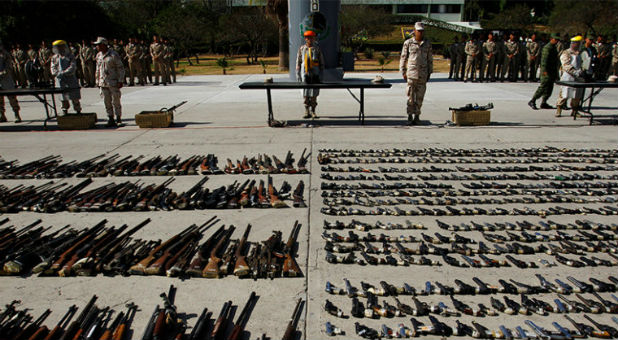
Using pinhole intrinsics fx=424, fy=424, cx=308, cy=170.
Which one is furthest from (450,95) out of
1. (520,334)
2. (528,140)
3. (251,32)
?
(251,32)

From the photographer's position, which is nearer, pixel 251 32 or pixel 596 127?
pixel 596 127

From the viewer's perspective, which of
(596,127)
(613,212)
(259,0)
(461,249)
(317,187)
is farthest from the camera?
(259,0)

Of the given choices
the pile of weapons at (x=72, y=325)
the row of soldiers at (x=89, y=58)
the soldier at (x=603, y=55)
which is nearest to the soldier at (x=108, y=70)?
the pile of weapons at (x=72, y=325)

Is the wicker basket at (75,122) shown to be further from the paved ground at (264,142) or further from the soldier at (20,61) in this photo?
the soldier at (20,61)

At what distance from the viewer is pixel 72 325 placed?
318 cm

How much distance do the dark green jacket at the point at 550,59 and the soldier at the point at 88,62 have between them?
64.3 feet

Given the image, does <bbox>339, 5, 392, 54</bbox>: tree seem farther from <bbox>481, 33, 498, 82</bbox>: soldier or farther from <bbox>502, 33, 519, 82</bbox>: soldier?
<bbox>502, 33, 519, 82</bbox>: soldier

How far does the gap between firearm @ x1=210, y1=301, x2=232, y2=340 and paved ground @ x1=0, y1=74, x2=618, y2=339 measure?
0.62 feet

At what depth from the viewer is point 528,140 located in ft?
29.9

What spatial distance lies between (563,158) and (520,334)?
5.78m

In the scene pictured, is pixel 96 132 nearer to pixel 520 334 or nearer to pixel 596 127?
pixel 520 334

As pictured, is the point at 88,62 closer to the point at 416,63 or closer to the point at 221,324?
the point at 416,63

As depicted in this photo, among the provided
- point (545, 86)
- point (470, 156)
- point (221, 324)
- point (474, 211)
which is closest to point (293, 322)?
point (221, 324)

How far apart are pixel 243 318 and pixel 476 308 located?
1893mm
